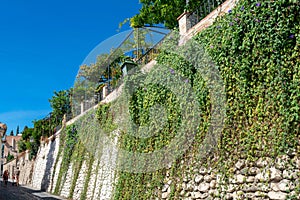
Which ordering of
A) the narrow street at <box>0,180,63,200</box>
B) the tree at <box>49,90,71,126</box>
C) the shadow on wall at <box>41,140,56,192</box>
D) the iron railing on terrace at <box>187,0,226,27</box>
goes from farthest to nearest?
1. the tree at <box>49,90,71,126</box>
2. the shadow on wall at <box>41,140,56,192</box>
3. the narrow street at <box>0,180,63,200</box>
4. the iron railing on terrace at <box>187,0,226,27</box>

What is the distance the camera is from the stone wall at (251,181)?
15.5ft

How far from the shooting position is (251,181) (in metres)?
5.34

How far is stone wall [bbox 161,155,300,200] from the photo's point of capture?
472 centimetres

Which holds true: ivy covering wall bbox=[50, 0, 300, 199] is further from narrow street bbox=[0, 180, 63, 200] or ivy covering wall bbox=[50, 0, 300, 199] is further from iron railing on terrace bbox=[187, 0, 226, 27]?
narrow street bbox=[0, 180, 63, 200]

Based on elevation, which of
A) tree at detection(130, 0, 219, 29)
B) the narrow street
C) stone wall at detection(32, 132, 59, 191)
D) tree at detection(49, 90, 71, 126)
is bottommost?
the narrow street

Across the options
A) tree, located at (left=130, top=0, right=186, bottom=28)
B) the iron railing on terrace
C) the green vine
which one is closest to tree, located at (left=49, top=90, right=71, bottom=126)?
tree, located at (left=130, top=0, right=186, bottom=28)

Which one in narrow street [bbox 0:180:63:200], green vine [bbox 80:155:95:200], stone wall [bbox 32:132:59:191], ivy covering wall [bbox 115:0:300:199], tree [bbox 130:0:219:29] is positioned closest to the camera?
ivy covering wall [bbox 115:0:300:199]

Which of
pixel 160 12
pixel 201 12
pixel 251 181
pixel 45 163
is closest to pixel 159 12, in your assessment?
pixel 160 12

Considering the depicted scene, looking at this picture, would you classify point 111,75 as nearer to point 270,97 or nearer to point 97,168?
point 97,168

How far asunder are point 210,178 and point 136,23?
12776mm

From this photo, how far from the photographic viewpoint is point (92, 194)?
11758 millimetres

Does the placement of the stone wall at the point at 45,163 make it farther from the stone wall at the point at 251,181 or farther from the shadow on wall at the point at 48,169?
the stone wall at the point at 251,181

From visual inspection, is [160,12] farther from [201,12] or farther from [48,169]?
[48,169]

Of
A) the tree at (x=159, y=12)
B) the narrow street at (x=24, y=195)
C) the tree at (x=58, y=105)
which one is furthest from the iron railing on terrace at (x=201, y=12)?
the tree at (x=58, y=105)
